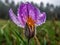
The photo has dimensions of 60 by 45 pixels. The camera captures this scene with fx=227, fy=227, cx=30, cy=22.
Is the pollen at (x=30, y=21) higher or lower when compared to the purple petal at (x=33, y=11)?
lower

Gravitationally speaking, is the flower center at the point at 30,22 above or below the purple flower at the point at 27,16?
below

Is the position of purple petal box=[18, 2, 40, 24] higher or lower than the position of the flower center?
higher

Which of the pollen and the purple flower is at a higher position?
the purple flower

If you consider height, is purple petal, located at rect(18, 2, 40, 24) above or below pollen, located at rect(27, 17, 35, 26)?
above

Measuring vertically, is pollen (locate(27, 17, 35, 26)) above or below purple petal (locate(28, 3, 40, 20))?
below

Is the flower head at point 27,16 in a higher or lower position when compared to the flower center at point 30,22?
higher
